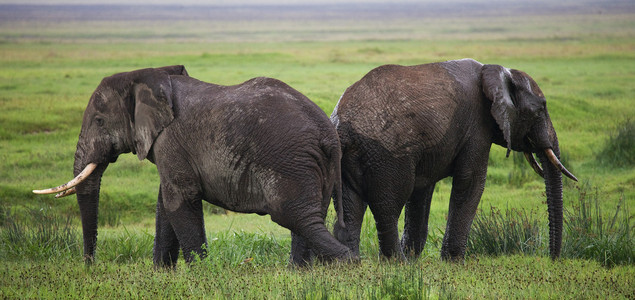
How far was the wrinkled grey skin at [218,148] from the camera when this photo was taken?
625 centimetres

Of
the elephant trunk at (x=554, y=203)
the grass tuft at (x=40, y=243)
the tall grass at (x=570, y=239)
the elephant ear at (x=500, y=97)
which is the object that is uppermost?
the elephant ear at (x=500, y=97)

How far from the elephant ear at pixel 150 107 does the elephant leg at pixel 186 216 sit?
18.6 inches

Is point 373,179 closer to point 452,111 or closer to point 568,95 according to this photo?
point 452,111

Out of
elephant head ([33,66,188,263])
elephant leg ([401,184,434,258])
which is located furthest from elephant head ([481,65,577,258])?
elephant head ([33,66,188,263])

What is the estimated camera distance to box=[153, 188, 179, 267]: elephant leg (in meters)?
7.37

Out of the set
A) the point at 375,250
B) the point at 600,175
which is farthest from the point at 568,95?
the point at 375,250

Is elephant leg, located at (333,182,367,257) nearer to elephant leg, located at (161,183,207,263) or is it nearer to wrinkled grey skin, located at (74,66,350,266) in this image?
wrinkled grey skin, located at (74,66,350,266)

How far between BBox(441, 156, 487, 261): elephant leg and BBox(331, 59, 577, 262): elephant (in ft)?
0.03

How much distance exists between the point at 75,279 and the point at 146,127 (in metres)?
1.49

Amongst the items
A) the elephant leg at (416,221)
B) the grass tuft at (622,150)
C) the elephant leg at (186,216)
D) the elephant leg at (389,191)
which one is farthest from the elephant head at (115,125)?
the grass tuft at (622,150)

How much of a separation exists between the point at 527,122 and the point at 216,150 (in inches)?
130

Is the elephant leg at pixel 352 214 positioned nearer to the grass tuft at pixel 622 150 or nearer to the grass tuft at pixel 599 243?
the grass tuft at pixel 599 243

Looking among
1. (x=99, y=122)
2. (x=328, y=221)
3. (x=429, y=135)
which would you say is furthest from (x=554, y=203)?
(x=99, y=122)

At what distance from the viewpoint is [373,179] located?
693 cm
